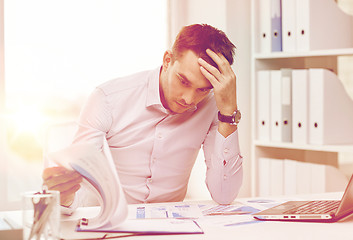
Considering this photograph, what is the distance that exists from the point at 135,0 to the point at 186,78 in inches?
65.5

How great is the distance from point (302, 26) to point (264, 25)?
0.87 feet

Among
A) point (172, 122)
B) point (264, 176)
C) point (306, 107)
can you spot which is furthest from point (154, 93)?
point (264, 176)

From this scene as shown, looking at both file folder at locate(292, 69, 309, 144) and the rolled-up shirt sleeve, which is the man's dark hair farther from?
file folder at locate(292, 69, 309, 144)

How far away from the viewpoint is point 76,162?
1.08m

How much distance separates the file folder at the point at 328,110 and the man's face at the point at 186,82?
1.04 metres

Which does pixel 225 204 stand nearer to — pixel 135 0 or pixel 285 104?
pixel 285 104

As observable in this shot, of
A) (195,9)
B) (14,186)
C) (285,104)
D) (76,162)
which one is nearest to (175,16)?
(195,9)

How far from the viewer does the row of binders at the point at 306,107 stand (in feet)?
8.38

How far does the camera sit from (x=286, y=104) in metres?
2.71

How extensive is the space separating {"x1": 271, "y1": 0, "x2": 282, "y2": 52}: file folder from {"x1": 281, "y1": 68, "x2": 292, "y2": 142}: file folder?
6.5 inches

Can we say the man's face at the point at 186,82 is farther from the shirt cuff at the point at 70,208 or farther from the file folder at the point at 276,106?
the file folder at the point at 276,106

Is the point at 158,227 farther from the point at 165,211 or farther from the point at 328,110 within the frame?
the point at 328,110

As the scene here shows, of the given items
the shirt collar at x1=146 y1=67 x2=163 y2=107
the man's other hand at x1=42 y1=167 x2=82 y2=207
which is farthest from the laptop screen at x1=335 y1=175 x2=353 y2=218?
the shirt collar at x1=146 y1=67 x2=163 y2=107

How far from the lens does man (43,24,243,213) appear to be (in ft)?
5.53
